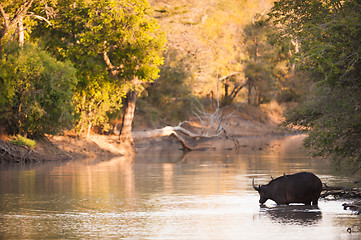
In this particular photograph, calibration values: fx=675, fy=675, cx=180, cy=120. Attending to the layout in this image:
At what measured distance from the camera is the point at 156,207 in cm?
1722

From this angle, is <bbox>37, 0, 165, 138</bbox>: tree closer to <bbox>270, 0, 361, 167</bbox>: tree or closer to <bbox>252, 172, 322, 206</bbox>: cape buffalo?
<bbox>270, 0, 361, 167</bbox>: tree

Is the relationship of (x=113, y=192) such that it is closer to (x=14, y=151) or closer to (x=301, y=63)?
(x=301, y=63)

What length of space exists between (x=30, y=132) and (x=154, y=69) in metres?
8.02

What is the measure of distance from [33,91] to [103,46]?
597 centimetres

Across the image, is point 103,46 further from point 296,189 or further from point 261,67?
point 261,67

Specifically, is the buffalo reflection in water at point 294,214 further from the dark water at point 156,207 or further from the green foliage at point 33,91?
the green foliage at point 33,91

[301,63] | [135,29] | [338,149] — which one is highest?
[135,29]

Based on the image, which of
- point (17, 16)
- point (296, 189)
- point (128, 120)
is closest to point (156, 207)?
point (296, 189)

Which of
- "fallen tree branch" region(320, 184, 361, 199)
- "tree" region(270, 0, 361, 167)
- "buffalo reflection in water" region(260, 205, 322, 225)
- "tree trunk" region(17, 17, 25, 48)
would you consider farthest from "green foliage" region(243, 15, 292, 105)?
"buffalo reflection in water" region(260, 205, 322, 225)

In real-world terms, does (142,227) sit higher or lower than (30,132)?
lower

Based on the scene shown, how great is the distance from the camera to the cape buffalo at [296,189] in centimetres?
1684

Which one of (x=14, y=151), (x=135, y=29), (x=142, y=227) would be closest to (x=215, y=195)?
(x=142, y=227)

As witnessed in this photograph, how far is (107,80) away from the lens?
3975 cm

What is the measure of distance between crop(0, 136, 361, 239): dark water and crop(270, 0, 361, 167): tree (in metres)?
2.50
